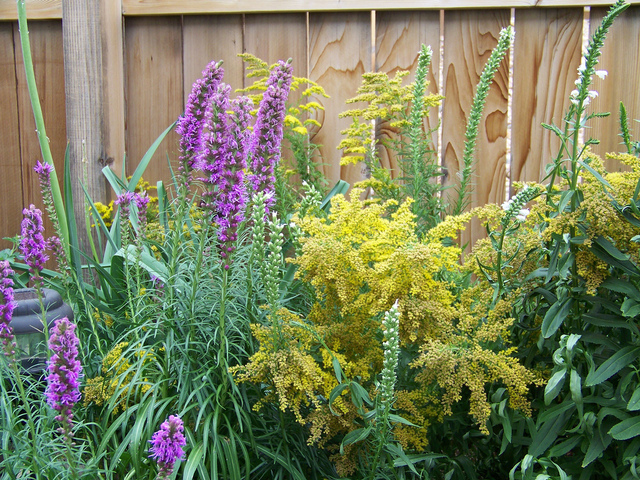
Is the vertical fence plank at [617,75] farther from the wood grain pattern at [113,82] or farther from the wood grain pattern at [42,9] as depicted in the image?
the wood grain pattern at [42,9]

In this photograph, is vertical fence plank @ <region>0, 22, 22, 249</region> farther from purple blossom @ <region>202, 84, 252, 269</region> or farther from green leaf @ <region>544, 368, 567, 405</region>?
green leaf @ <region>544, 368, 567, 405</region>

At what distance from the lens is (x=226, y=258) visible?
155cm

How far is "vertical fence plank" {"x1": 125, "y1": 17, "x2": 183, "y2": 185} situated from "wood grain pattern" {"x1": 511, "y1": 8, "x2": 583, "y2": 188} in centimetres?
200

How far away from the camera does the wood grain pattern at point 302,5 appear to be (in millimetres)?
3104

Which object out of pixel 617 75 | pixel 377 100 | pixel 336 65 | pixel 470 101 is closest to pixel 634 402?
pixel 377 100

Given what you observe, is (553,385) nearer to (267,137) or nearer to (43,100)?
(267,137)

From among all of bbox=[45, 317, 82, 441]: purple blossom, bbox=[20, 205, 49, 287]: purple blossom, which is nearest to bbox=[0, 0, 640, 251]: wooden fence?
bbox=[20, 205, 49, 287]: purple blossom

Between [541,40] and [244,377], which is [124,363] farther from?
[541,40]

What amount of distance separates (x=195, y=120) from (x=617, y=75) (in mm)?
2511

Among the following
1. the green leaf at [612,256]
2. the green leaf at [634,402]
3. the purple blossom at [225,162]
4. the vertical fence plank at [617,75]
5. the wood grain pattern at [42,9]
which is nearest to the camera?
the green leaf at [634,402]

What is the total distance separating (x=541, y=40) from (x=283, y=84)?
6.60ft

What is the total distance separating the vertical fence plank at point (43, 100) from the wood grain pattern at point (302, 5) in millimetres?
572

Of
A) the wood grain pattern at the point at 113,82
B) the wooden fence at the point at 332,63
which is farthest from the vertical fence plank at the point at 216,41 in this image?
the wood grain pattern at the point at 113,82

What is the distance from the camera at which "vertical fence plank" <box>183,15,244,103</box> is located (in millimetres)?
3396
